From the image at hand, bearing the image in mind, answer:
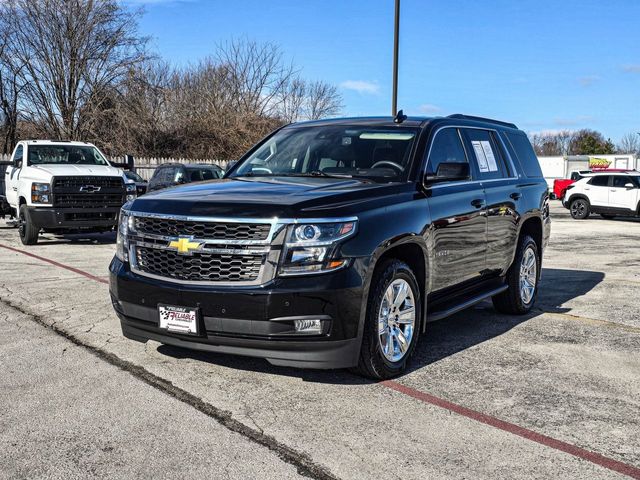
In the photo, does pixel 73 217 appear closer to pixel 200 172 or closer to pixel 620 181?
pixel 200 172

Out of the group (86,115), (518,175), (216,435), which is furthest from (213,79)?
(216,435)

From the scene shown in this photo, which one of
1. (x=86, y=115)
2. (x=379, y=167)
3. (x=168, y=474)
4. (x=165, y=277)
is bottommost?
(x=168, y=474)

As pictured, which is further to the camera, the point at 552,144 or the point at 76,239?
the point at 552,144

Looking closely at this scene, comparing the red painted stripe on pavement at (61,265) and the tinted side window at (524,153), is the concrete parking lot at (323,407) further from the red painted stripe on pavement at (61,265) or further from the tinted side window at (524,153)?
the red painted stripe on pavement at (61,265)

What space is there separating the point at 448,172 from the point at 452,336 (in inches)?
63.8

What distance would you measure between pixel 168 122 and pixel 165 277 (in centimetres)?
3682

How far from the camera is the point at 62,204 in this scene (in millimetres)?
13148

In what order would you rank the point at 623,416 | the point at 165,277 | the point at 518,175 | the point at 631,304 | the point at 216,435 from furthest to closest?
1. the point at 631,304
2. the point at 518,175
3. the point at 165,277
4. the point at 623,416
5. the point at 216,435

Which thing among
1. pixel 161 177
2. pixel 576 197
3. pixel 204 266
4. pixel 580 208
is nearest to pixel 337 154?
pixel 204 266

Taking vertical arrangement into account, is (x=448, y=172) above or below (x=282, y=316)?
above

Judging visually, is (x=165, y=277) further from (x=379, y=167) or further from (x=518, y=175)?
(x=518, y=175)

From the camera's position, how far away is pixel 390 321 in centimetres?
480

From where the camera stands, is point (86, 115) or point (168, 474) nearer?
point (168, 474)

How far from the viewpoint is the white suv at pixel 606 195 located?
22891 millimetres
